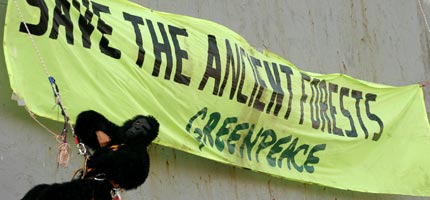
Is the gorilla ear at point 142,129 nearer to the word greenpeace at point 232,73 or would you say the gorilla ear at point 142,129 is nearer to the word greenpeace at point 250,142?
the word greenpeace at point 232,73

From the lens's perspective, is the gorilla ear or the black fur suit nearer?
the black fur suit

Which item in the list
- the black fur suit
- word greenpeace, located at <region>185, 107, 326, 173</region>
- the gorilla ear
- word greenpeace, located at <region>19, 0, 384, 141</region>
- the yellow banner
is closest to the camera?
the black fur suit

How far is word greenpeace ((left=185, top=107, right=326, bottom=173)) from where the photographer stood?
5949 mm

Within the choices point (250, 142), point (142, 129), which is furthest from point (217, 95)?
point (142, 129)

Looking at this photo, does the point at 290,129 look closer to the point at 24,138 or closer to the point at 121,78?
the point at 121,78

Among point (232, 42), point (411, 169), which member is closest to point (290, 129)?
point (232, 42)

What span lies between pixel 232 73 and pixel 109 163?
2.39 metres

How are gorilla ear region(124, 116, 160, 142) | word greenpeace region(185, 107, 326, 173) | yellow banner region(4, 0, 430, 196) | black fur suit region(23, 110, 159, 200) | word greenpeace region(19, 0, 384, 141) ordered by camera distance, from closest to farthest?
black fur suit region(23, 110, 159, 200), gorilla ear region(124, 116, 160, 142), yellow banner region(4, 0, 430, 196), word greenpeace region(19, 0, 384, 141), word greenpeace region(185, 107, 326, 173)

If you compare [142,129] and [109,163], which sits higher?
[142,129]

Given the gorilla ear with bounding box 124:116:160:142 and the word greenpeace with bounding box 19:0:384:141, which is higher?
the word greenpeace with bounding box 19:0:384:141

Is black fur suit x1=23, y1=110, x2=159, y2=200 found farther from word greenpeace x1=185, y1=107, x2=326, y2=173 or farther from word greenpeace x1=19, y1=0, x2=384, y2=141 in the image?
word greenpeace x1=185, y1=107, x2=326, y2=173

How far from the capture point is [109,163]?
394 cm

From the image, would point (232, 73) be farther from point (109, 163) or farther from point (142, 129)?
point (109, 163)

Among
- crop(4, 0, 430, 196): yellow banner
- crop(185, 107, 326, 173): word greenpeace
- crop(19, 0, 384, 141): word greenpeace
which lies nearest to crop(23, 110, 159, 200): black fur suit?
crop(4, 0, 430, 196): yellow banner
